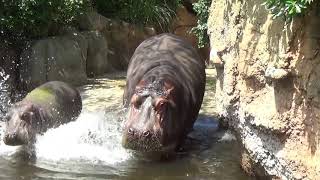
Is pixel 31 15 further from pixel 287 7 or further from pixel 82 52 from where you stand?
pixel 287 7

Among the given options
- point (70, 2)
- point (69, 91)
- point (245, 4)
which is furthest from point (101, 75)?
point (245, 4)

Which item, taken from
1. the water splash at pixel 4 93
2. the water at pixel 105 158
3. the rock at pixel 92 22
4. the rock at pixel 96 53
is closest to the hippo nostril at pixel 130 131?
the water at pixel 105 158

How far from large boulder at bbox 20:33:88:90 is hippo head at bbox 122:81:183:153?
4532 millimetres

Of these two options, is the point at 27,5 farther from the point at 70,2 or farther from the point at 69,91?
the point at 69,91

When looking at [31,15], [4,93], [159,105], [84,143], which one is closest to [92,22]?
[31,15]

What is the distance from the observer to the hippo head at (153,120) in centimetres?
609

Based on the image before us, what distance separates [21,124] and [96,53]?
5.91 metres

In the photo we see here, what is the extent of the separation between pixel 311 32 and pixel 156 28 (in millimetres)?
11176

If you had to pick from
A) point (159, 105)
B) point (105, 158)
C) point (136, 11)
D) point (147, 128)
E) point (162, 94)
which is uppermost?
point (136, 11)

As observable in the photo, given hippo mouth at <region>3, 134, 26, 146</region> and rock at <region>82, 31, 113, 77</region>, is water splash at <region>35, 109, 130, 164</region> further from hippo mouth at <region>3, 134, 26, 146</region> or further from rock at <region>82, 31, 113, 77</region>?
rock at <region>82, 31, 113, 77</region>

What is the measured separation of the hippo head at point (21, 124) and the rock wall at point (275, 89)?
8.15ft

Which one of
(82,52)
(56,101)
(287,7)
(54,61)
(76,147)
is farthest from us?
(82,52)

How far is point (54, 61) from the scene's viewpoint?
36.2 feet

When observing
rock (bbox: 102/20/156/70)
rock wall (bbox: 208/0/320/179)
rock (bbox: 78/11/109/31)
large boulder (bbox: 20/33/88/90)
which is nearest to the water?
rock wall (bbox: 208/0/320/179)
